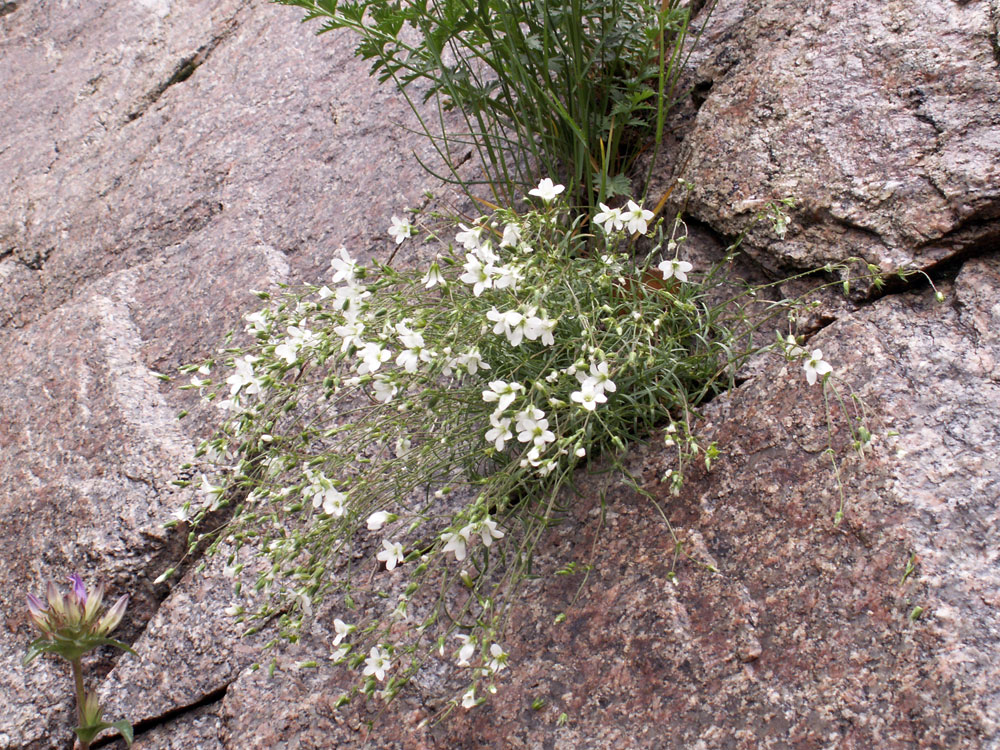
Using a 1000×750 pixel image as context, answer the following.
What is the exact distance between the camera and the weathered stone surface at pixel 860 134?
1.85 m

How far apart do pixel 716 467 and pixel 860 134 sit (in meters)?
0.97

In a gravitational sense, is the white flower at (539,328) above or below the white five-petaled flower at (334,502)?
above

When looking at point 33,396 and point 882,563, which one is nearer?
point 882,563

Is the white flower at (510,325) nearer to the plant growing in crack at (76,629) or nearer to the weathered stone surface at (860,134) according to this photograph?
the weathered stone surface at (860,134)

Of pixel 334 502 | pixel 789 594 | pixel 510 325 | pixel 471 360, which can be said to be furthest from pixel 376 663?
pixel 789 594

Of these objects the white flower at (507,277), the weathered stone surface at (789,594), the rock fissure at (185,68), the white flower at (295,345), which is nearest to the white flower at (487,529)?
the weathered stone surface at (789,594)

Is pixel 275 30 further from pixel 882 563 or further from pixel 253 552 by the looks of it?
pixel 882 563

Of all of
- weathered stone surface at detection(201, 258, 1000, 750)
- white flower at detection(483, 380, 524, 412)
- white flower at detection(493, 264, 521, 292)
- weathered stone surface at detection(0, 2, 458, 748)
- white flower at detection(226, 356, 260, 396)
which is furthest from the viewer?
weathered stone surface at detection(0, 2, 458, 748)

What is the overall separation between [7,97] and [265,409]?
3.22 meters

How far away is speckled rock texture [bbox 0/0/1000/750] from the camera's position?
1.54 metres

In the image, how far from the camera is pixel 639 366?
1.89 meters

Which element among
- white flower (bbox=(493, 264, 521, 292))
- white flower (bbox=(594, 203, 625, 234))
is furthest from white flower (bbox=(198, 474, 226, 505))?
white flower (bbox=(594, 203, 625, 234))

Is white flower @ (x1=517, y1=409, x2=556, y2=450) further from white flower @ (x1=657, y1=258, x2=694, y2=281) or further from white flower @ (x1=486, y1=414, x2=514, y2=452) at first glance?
white flower @ (x1=657, y1=258, x2=694, y2=281)

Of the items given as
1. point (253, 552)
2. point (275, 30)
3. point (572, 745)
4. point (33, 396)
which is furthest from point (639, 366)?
point (275, 30)
